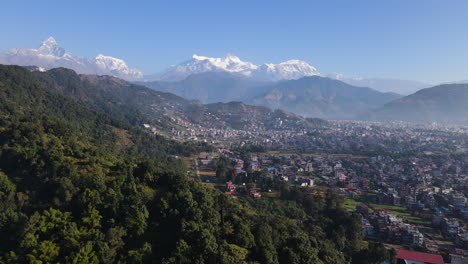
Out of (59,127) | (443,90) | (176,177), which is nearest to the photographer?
(176,177)

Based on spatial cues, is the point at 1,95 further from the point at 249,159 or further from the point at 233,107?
the point at 233,107

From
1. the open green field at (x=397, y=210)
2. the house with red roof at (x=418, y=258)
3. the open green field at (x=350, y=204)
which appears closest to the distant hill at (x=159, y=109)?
the open green field at (x=350, y=204)

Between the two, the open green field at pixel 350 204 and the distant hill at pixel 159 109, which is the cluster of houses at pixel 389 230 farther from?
the distant hill at pixel 159 109

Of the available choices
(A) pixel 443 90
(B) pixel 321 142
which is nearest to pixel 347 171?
(B) pixel 321 142

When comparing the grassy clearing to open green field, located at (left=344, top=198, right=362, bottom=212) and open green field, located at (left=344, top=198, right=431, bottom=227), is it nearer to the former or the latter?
open green field, located at (left=344, top=198, right=431, bottom=227)

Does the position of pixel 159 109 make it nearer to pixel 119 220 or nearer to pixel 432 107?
pixel 119 220

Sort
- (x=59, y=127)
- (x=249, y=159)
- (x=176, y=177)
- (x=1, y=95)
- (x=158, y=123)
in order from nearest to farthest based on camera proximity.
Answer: (x=176, y=177) → (x=59, y=127) → (x=1, y=95) → (x=249, y=159) → (x=158, y=123)

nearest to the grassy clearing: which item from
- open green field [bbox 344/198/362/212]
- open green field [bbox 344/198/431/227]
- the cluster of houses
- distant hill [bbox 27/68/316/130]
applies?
open green field [bbox 344/198/431/227]
